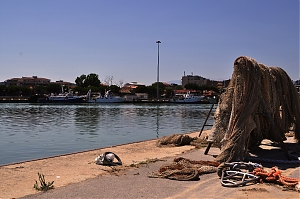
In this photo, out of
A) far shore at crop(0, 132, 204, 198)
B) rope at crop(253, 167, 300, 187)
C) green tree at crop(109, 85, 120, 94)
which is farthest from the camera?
green tree at crop(109, 85, 120, 94)

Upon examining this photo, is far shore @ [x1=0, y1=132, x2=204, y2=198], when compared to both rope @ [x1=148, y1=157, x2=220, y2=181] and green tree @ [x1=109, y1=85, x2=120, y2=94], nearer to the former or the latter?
rope @ [x1=148, y1=157, x2=220, y2=181]

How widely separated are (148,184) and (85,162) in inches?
147

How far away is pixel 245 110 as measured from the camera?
934 centimetres

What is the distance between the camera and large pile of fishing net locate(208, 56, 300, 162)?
9048 millimetres

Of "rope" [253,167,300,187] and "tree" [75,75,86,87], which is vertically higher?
"tree" [75,75,86,87]

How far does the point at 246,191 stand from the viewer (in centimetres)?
665

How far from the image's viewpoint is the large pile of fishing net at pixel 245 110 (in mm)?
9048

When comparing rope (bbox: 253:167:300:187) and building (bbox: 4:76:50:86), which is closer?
rope (bbox: 253:167:300:187)

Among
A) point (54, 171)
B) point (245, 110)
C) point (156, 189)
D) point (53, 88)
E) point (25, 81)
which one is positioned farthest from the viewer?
point (25, 81)

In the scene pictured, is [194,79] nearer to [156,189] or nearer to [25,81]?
[25,81]

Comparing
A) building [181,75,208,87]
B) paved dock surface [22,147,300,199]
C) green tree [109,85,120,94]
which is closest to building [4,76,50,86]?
green tree [109,85,120,94]

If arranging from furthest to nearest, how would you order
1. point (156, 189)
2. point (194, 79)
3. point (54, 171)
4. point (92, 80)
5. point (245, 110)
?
point (194, 79), point (92, 80), point (245, 110), point (54, 171), point (156, 189)

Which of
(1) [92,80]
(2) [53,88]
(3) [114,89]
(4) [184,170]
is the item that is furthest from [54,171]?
(1) [92,80]

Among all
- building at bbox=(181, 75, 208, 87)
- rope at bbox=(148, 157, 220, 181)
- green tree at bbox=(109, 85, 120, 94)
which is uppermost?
building at bbox=(181, 75, 208, 87)
